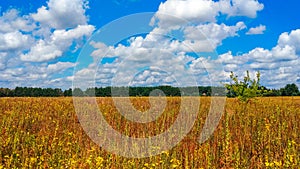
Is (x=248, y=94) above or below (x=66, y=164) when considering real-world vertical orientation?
above

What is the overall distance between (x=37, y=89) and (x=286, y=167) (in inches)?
3083

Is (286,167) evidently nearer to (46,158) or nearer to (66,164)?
(66,164)

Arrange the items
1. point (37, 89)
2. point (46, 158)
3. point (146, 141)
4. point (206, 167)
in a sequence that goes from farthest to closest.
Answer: point (37, 89), point (146, 141), point (46, 158), point (206, 167)

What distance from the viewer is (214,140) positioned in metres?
6.85

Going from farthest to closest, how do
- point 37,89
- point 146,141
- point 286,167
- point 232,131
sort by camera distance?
point 37,89 < point 232,131 < point 146,141 < point 286,167

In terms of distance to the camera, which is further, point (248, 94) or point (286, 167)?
point (248, 94)

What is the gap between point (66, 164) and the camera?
185 inches

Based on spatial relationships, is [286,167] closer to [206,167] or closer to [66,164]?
[206,167]

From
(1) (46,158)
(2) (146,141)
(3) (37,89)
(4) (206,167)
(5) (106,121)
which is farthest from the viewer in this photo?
(3) (37,89)

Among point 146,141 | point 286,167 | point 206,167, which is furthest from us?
point 146,141

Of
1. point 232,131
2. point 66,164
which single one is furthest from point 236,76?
point 66,164

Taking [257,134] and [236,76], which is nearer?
[257,134]

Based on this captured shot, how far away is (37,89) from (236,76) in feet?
226

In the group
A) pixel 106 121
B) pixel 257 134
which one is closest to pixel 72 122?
pixel 106 121
